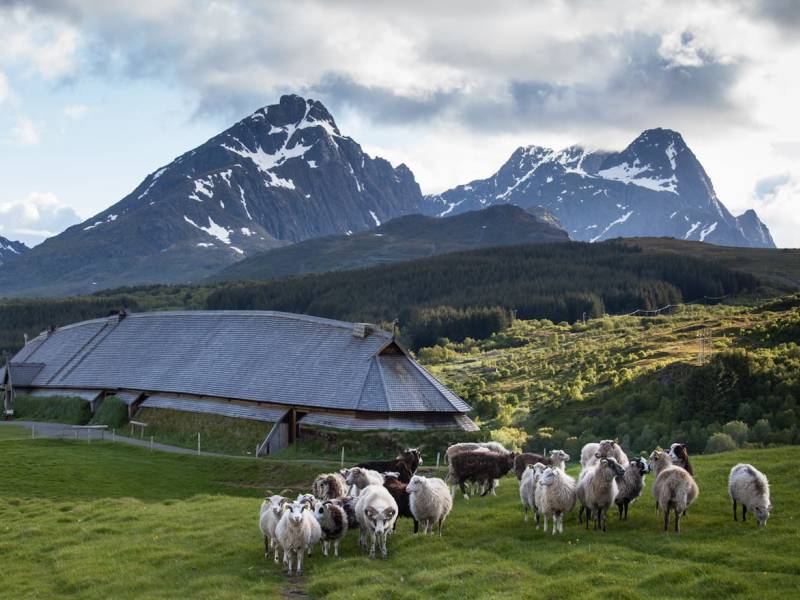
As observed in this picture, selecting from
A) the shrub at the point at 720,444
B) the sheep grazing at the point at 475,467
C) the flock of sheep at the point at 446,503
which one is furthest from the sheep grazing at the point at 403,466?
the shrub at the point at 720,444

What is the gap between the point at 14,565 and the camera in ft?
75.7

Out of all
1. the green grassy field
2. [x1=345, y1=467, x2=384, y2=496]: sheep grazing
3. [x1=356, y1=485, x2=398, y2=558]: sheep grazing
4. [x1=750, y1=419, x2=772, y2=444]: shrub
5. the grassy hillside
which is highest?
the grassy hillside

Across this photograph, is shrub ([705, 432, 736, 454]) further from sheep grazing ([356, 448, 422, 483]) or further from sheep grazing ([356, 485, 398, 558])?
sheep grazing ([356, 485, 398, 558])

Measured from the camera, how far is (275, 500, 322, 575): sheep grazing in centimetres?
2091

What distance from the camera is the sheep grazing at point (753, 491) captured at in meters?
21.5

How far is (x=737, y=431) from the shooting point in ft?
165

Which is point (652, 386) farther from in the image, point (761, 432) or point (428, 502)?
point (428, 502)

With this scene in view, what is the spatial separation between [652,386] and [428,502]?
4943 cm

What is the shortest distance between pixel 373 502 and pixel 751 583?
9.34 metres

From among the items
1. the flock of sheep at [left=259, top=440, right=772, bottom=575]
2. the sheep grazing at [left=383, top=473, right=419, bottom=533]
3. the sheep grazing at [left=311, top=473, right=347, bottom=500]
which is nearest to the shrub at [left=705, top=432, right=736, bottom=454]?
the flock of sheep at [left=259, top=440, right=772, bottom=575]

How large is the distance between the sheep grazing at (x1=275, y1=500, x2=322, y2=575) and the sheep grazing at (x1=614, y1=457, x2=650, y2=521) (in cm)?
845

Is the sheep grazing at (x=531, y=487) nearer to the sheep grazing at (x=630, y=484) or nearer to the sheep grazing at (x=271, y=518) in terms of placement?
the sheep grazing at (x=630, y=484)

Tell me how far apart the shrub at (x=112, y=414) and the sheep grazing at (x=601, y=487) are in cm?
4561

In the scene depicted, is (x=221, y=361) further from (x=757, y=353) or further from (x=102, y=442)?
(x=757, y=353)
